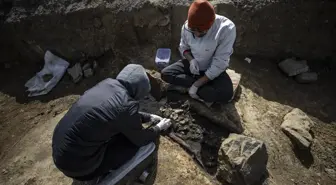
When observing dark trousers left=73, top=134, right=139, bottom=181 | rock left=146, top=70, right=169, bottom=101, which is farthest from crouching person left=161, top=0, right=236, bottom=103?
dark trousers left=73, top=134, right=139, bottom=181

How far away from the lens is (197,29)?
3.40 metres

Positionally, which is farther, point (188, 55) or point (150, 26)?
point (150, 26)

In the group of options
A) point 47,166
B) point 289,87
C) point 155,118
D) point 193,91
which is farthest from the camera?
point 289,87

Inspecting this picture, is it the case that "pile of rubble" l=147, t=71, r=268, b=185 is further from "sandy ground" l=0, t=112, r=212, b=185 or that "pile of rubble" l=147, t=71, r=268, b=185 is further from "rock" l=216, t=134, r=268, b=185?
"sandy ground" l=0, t=112, r=212, b=185

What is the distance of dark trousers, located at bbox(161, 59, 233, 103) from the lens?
3.80 m

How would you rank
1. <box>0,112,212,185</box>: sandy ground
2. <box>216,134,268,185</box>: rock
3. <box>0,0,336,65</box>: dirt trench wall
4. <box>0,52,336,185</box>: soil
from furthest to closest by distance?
<box>0,0,336,65</box>: dirt trench wall → <box>0,52,336,185</box>: soil → <box>0,112,212,185</box>: sandy ground → <box>216,134,268,185</box>: rock

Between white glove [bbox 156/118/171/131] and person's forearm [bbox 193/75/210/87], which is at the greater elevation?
person's forearm [bbox 193/75/210/87]

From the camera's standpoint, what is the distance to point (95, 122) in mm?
2711

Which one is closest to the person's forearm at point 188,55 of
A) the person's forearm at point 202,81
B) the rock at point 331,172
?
the person's forearm at point 202,81

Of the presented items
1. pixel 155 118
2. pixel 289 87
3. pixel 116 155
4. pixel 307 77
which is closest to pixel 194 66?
pixel 155 118

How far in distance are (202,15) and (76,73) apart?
2.77 meters

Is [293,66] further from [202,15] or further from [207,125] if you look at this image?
[202,15]

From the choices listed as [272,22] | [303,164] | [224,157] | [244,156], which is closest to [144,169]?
[224,157]

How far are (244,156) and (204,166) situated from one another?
0.57m
